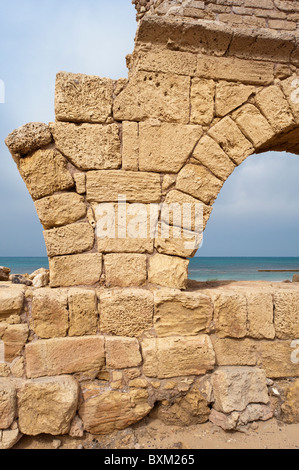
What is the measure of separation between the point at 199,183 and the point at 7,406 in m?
2.45

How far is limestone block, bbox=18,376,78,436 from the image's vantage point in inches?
92.7

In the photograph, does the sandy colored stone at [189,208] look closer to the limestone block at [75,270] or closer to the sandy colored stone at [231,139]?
the sandy colored stone at [231,139]

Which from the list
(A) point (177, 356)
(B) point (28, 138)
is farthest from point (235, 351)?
(B) point (28, 138)

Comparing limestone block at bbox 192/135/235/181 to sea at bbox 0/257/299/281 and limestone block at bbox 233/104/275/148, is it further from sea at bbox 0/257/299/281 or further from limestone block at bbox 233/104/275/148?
sea at bbox 0/257/299/281

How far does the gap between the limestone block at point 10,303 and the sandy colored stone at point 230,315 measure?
169 cm

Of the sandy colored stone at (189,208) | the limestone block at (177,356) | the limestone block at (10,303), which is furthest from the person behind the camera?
the sandy colored stone at (189,208)

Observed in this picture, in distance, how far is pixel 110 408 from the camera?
8.18 ft

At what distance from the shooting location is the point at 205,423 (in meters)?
2.66

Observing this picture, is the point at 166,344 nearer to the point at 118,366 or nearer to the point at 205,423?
the point at 118,366

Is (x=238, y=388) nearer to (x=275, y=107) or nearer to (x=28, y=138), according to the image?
(x=275, y=107)

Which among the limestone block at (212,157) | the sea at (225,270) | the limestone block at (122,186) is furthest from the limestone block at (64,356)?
the sea at (225,270)

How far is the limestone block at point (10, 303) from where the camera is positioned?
246 centimetres

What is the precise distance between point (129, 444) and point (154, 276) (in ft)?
4.50
